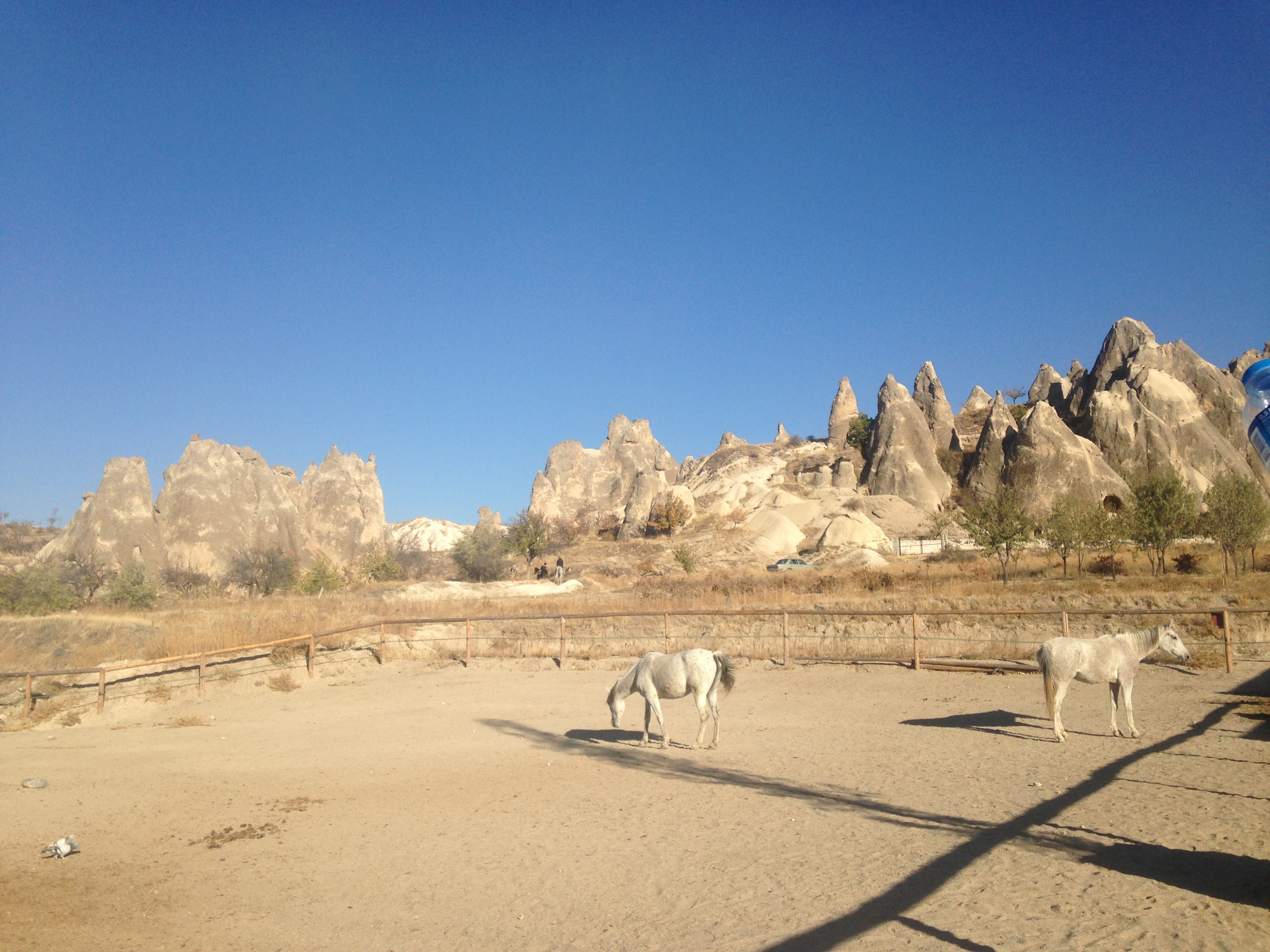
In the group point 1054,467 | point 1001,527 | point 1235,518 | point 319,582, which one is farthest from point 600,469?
point 1235,518

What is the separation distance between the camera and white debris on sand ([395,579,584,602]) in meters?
38.0

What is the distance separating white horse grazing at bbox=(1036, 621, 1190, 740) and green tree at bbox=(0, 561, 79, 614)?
32481mm

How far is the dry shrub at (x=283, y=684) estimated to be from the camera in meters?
18.4

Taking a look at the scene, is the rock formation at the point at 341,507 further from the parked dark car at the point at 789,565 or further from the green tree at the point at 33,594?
the parked dark car at the point at 789,565

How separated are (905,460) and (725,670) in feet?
190

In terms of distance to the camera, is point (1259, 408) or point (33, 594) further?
point (33, 594)

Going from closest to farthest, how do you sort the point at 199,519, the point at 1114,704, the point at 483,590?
1. the point at 1114,704
2. the point at 483,590
3. the point at 199,519

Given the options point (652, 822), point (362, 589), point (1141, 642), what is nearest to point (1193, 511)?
point (1141, 642)

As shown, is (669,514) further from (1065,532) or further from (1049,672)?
(1049,672)

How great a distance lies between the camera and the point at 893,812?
7781 mm

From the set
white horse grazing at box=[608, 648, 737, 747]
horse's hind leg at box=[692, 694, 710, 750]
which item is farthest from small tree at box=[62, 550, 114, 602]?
horse's hind leg at box=[692, 694, 710, 750]

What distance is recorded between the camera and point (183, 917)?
6.00m

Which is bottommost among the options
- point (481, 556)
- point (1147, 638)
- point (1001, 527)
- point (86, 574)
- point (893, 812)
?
point (893, 812)

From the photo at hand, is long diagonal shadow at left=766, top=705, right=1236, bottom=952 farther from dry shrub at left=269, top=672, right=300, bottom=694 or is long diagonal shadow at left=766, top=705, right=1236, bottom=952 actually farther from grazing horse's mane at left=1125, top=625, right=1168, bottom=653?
dry shrub at left=269, top=672, right=300, bottom=694
